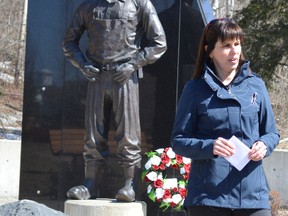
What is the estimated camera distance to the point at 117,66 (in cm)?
739

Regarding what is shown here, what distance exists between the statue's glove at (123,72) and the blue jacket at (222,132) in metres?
3.56

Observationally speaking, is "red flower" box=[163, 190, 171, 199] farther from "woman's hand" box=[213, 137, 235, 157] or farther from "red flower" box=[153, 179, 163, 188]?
"woman's hand" box=[213, 137, 235, 157]

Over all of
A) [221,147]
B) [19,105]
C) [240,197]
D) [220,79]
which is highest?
[220,79]

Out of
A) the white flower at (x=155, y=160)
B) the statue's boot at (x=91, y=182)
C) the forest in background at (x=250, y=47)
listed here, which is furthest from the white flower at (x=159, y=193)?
the forest in background at (x=250, y=47)

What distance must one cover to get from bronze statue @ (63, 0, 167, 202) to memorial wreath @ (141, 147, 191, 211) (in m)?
0.33

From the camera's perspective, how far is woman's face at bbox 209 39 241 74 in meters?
3.74

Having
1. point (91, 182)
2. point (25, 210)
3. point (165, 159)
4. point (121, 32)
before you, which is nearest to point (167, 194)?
point (165, 159)

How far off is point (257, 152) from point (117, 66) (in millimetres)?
3924

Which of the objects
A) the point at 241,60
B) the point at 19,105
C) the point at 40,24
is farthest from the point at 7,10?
the point at 241,60

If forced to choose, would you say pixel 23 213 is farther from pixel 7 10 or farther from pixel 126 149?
pixel 7 10

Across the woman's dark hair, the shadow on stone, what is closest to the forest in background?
the woman's dark hair

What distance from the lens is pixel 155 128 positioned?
28.1 ft

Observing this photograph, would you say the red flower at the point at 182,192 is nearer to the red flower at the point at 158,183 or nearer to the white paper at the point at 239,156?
the red flower at the point at 158,183

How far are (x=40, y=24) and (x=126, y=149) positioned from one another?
2129mm
